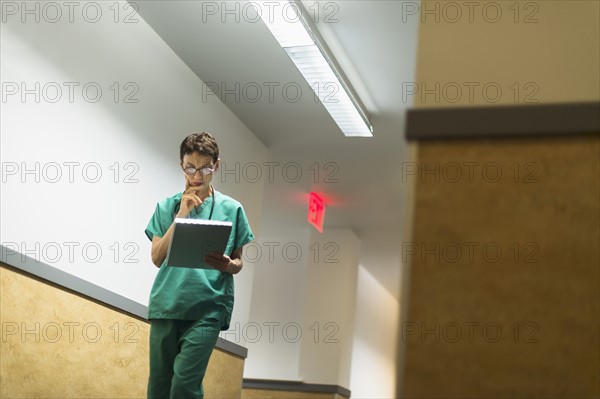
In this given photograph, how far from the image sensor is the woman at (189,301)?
10.1ft

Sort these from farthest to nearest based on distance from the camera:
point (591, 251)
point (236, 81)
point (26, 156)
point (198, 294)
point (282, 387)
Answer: point (282, 387)
point (236, 81)
point (26, 156)
point (198, 294)
point (591, 251)

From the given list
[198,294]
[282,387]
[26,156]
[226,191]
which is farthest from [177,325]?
[282,387]

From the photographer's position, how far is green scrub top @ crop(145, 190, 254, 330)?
10.3ft

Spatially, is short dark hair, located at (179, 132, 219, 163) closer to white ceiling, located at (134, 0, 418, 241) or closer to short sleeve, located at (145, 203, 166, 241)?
short sleeve, located at (145, 203, 166, 241)

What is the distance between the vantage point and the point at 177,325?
10.4 ft

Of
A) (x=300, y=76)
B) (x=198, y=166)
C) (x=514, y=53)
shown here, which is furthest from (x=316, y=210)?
(x=514, y=53)

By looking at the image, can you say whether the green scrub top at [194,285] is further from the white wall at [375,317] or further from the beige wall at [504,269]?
the white wall at [375,317]

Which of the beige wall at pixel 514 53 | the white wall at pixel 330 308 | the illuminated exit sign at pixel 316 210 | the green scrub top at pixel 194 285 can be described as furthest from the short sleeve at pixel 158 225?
the white wall at pixel 330 308

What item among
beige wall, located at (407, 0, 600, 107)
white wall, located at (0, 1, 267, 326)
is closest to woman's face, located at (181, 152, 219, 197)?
white wall, located at (0, 1, 267, 326)

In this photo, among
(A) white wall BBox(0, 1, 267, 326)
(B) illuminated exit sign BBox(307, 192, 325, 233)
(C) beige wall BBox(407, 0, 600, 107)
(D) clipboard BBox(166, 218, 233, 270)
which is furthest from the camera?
(B) illuminated exit sign BBox(307, 192, 325, 233)

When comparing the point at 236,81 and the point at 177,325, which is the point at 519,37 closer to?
the point at 177,325

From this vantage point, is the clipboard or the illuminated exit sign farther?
the illuminated exit sign

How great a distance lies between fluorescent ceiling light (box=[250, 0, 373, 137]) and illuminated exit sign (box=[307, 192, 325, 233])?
87.1 inches

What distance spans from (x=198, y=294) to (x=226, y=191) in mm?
3091
